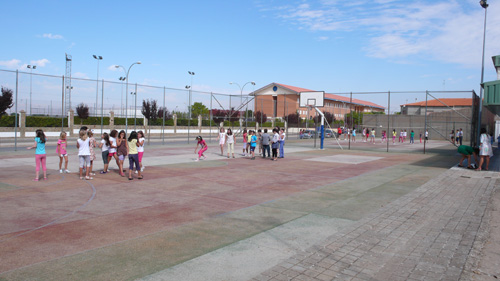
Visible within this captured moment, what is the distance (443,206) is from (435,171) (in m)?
7.01

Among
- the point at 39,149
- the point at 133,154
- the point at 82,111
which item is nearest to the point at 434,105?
the point at 82,111

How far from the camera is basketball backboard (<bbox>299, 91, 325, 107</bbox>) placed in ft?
94.4

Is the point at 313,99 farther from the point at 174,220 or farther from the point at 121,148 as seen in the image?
the point at 174,220

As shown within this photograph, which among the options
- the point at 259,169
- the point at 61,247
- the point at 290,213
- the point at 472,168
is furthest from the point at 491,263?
the point at 472,168

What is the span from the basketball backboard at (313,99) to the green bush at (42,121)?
71.6 feet

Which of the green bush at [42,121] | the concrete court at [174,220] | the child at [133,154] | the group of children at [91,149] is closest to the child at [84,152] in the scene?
the group of children at [91,149]

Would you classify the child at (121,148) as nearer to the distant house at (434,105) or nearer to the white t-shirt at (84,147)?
the white t-shirt at (84,147)

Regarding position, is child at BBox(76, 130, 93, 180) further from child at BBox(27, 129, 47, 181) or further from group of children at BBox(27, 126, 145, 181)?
child at BBox(27, 129, 47, 181)

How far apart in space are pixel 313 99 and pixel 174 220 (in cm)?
2375

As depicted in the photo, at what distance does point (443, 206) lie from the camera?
820cm

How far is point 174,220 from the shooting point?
6.76m

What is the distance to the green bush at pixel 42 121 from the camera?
1195 inches

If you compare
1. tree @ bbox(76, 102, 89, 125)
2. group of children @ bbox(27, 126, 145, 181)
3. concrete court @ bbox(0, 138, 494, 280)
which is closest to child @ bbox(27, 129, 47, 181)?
group of children @ bbox(27, 126, 145, 181)

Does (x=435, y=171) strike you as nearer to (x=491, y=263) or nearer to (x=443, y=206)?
(x=443, y=206)
